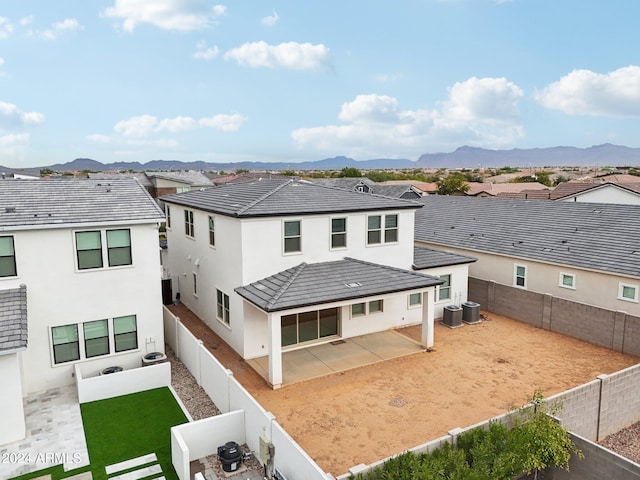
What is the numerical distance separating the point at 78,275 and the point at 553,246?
67.3 feet

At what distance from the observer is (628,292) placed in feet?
58.9

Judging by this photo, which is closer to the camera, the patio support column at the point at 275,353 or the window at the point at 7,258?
the window at the point at 7,258

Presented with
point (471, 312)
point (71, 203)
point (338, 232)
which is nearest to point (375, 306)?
point (338, 232)

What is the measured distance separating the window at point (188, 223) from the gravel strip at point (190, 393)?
669cm

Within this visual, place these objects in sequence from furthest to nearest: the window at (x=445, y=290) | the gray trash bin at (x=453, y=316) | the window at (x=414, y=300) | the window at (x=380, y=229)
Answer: the window at (x=445, y=290), the gray trash bin at (x=453, y=316), the window at (x=414, y=300), the window at (x=380, y=229)

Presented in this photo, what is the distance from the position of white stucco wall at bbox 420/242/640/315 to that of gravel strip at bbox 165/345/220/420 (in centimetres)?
1599

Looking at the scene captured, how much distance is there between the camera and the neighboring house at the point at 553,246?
61.0 ft

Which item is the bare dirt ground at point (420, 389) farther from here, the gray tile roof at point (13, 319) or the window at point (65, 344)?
the gray tile roof at point (13, 319)

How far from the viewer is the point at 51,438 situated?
39.0 feet

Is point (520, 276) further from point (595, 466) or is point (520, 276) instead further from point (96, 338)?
point (96, 338)

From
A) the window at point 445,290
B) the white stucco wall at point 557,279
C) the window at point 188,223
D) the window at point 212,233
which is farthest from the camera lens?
the window at point 188,223

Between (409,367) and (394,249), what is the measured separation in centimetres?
560

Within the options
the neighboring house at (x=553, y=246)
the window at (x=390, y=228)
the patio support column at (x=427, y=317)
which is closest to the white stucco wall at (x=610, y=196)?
the neighboring house at (x=553, y=246)

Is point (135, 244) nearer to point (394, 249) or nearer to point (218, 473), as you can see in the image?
point (218, 473)
